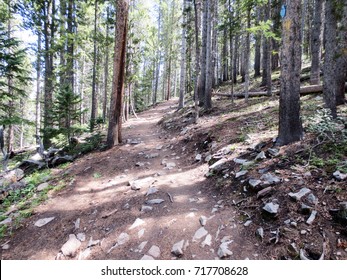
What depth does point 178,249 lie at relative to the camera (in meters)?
3.24

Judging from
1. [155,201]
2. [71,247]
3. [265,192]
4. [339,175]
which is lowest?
[71,247]

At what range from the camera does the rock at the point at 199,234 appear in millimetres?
3434

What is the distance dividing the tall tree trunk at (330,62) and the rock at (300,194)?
11.5ft

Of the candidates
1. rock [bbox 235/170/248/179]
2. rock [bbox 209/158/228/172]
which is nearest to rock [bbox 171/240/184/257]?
rock [bbox 235/170/248/179]

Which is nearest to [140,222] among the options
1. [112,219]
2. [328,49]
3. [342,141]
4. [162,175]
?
[112,219]

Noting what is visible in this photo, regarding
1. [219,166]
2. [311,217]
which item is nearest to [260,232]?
[311,217]

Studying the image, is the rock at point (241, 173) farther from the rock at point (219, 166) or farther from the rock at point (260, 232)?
the rock at point (260, 232)

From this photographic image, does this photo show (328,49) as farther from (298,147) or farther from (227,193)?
(227,193)

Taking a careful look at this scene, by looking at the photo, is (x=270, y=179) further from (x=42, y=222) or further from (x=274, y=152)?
(x=42, y=222)

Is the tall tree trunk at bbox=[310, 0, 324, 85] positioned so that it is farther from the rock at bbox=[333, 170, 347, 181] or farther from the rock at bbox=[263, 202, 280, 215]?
the rock at bbox=[263, 202, 280, 215]

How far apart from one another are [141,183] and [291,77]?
14.5 ft

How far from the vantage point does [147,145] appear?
8875 mm

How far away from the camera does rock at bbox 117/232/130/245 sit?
367cm
